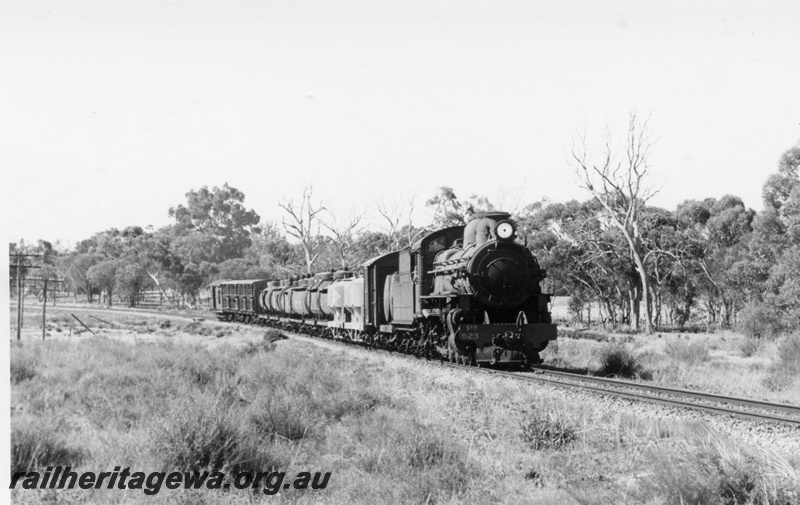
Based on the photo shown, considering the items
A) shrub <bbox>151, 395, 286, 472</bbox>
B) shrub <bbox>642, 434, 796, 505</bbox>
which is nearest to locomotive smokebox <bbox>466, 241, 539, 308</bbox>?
shrub <bbox>151, 395, 286, 472</bbox>

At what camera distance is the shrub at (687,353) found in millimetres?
18875

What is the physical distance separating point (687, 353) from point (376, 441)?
13795 mm

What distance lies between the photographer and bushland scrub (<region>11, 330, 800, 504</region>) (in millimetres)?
6941

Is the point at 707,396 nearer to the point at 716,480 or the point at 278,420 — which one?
the point at 716,480

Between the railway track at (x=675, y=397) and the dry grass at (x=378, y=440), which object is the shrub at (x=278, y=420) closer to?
the dry grass at (x=378, y=440)

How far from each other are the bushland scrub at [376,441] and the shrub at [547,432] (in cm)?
3

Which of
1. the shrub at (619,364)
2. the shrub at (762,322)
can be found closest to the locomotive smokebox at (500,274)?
the shrub at (619,364)

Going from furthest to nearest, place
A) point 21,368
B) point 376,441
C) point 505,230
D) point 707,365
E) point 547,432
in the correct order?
point 707,365
point 505,230
point 21,368
point 547,432
point 376,441

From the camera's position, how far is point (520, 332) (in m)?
15.7

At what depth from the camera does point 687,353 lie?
63.4 feet

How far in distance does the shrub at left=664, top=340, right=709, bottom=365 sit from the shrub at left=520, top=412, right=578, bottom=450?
10.7 metres

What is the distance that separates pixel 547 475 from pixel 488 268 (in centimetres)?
796


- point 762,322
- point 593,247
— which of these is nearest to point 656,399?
point 762,322

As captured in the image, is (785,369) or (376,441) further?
(785,369)
